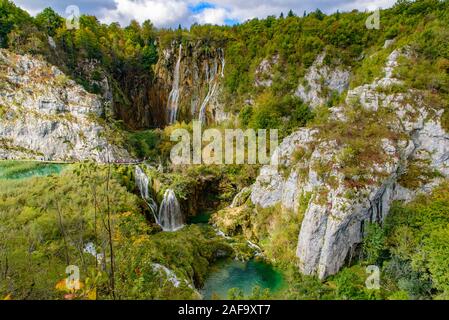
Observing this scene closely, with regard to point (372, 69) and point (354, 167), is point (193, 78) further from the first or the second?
point (354, 167)

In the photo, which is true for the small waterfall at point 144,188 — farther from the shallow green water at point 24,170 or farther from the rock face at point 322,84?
the rock face at point 322,84

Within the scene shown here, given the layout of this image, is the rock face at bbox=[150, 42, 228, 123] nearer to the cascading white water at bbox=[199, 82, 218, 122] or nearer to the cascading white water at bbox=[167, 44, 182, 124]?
the cascading white water at bbox=[199, 82, 218, 122]

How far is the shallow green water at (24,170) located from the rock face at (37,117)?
467 centimetres

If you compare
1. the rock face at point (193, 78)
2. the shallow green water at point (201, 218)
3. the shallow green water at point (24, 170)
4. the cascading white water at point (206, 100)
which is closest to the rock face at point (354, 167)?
the shallow green water at point (201, 218)

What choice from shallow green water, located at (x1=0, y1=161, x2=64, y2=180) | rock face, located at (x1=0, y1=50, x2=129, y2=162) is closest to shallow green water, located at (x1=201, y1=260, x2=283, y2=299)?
shallow green water, located at (x1=0, y1=161, x2=64, y2=180)

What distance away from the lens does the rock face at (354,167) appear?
53.1ft

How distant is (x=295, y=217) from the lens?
18641 millimetres

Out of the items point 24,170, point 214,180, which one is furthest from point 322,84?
point 24,170

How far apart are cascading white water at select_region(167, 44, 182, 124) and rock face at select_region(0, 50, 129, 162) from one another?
1064cm

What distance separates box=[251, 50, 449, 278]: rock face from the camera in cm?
1619

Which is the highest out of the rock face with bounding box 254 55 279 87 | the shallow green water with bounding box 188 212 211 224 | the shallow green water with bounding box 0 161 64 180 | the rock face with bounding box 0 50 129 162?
the rock face with bounding box 254 55 279 87

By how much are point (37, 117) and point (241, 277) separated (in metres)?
23.7

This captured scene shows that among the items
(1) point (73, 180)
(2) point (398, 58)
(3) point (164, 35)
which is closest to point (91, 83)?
(3) point (164, 35)
